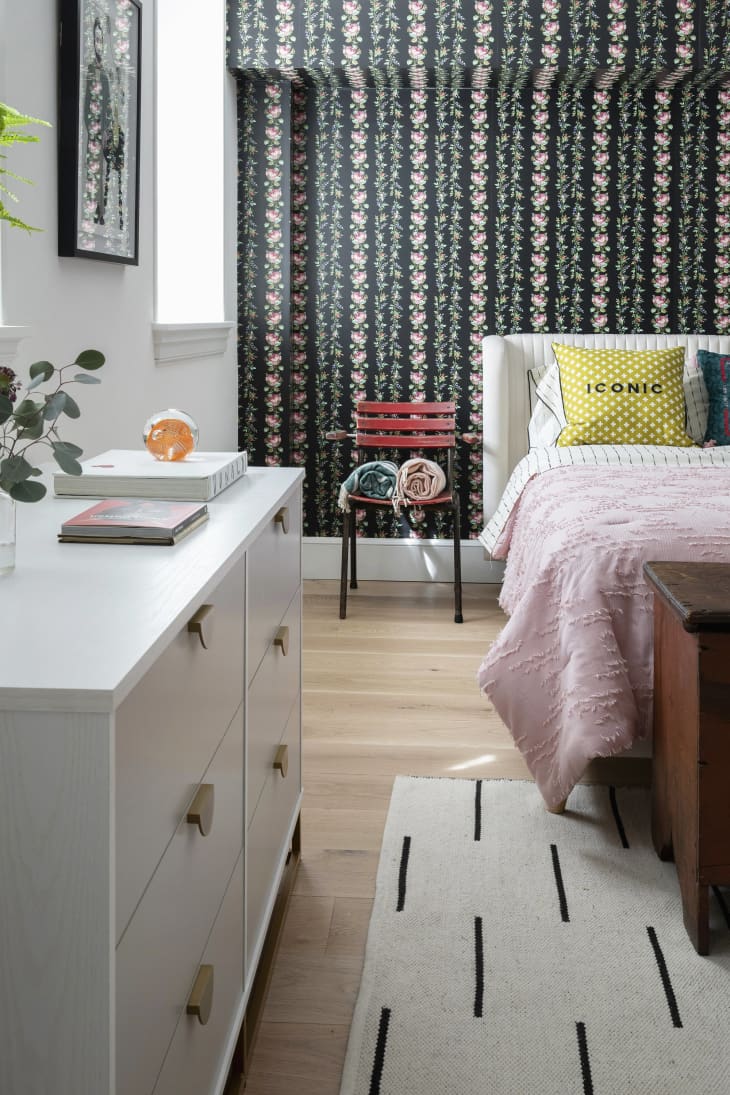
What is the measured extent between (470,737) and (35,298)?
158cm

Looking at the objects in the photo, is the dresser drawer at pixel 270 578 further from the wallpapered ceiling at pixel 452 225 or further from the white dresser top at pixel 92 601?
the wallpapered ceiling at pixel 452 225

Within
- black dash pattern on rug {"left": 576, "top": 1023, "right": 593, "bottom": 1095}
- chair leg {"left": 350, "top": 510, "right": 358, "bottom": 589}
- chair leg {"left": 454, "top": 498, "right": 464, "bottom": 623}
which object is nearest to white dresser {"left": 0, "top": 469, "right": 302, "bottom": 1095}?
black dash pattern on rug {"left": 576, "top": 1023, "right": 593, "bottom": 1095}

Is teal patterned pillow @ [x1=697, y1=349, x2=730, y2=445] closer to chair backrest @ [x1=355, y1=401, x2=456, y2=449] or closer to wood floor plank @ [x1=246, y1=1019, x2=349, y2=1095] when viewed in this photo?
chair backrest @ [x1=355, y1=401, x2=456, y2=449]

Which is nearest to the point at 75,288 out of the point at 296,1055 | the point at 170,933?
the point at 296,1055

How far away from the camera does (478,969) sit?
6.20ft

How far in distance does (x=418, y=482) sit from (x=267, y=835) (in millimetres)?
2643

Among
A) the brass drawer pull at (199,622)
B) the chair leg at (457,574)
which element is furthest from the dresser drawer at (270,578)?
the chair leg at (457,574)

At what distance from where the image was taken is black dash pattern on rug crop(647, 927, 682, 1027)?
175cm

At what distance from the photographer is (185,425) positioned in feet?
6.54

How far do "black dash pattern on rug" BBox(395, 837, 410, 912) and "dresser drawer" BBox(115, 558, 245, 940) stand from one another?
33.2 inches

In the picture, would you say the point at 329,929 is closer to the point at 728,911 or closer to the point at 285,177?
the point at 728,911

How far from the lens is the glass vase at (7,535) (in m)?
1.22

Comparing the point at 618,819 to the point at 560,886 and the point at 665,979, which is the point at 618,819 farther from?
the point at 665,979

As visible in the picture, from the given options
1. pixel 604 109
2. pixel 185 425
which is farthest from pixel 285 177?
pixel 185 425
